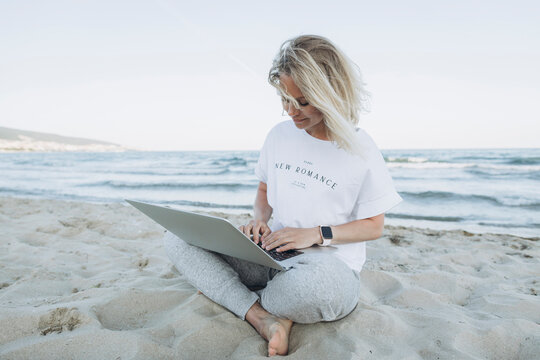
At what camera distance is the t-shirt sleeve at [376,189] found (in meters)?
1.57

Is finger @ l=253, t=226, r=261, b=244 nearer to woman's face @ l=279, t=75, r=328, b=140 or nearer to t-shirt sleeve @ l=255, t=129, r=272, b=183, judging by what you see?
t-shirt sleeve @ l=255, t=129, r=272, b=183

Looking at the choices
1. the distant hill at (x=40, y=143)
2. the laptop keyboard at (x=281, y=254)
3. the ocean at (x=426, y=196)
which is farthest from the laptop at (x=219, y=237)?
the distant hill at (x=40, y=143)

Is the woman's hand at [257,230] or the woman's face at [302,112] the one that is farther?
the woman's hand at [257,230]

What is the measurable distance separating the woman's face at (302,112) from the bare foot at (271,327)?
86 centimetres

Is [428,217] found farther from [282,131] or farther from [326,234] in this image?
[326,234]

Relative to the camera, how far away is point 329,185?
5.33 feet

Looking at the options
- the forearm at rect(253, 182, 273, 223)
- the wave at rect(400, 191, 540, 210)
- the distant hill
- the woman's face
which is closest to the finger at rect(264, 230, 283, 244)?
the forearm at rect(253, 182, 273, 223)

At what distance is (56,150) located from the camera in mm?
39906

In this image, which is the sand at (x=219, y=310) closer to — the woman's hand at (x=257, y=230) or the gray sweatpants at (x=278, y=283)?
the gray sweatpants at (x=278, y=283)

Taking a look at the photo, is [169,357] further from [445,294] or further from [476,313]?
[445,294]

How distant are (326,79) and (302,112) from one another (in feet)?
0.60

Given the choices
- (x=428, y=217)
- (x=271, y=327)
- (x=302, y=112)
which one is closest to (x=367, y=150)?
(x=302, y=112)

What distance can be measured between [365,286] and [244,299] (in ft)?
3.24

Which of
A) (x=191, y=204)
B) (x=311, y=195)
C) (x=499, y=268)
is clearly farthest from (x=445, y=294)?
(x=191, y=204)
